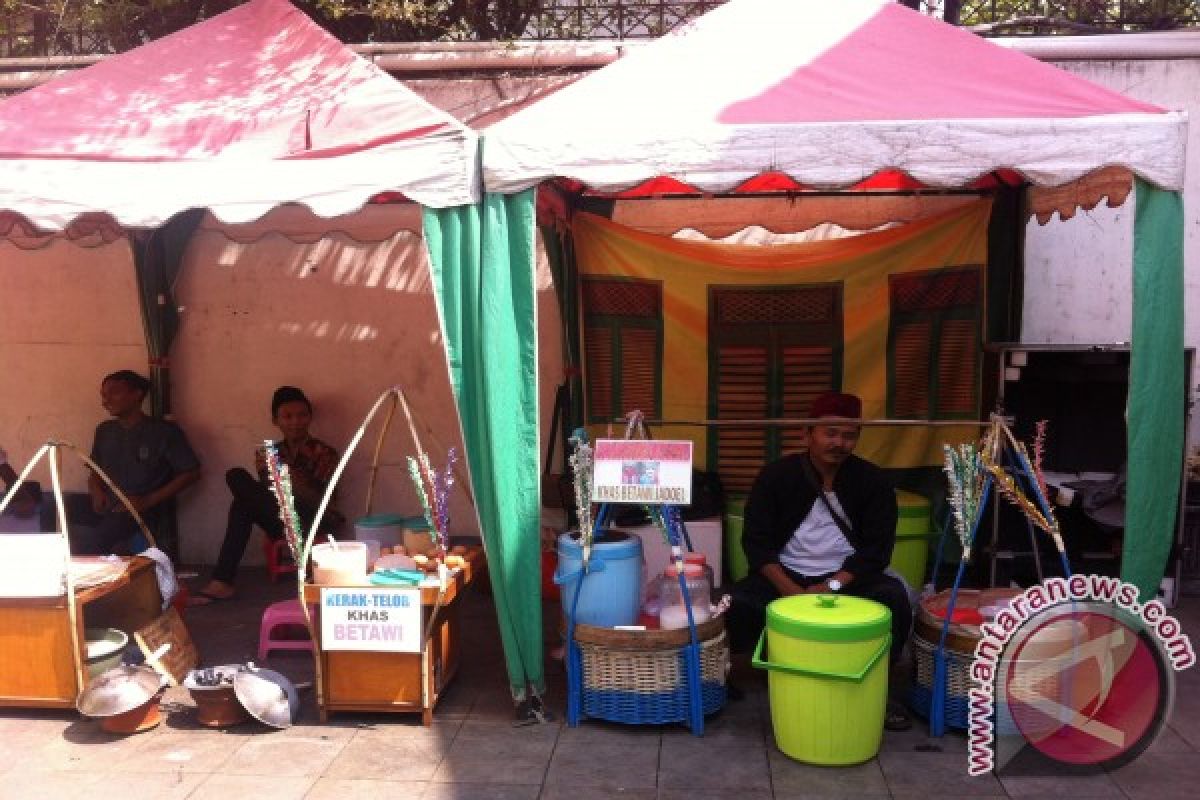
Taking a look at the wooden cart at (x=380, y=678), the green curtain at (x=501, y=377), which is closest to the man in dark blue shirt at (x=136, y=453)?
the wooden cart at (x=380, y=678)

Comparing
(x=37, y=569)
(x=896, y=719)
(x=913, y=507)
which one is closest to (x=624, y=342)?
(x=913, y=507)

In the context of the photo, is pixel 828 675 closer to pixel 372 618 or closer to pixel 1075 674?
pixel 1075 674

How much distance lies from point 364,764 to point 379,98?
3.02 meters

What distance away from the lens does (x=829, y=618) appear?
4.00 meters

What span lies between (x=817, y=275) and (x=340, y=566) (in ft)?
11.9

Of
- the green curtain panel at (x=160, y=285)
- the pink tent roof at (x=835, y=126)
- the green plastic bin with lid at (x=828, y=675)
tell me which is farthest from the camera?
the green curtain panel at (x=160, y=285)

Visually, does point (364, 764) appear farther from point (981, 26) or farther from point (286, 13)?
point (981, 26)

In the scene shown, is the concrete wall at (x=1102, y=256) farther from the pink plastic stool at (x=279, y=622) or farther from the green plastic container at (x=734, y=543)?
the pink plastic stool at (x=279, y=622)

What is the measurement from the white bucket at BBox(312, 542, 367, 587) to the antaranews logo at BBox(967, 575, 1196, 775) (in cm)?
253

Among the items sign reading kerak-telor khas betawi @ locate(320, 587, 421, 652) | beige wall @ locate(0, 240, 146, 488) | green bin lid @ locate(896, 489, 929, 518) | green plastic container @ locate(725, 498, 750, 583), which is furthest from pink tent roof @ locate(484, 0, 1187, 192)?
beige wall @ locate(0, 240, 146, 488)

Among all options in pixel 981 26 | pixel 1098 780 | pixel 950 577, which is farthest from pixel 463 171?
pixel 981 26

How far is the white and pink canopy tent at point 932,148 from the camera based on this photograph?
4238mm

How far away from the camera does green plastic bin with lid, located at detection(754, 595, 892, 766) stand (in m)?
3.98

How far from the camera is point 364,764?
4.23m
